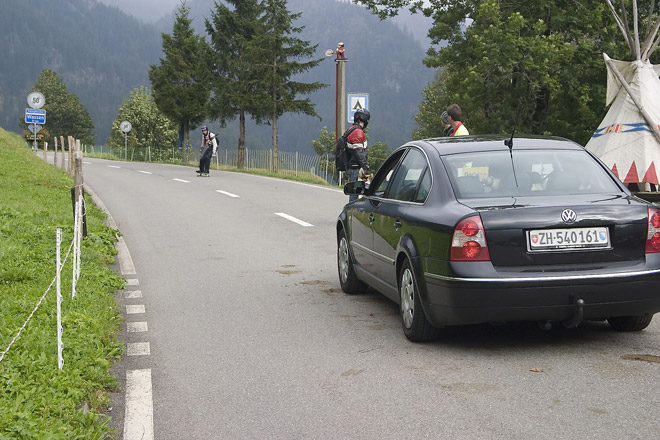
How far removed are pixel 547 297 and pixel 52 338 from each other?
3.19m

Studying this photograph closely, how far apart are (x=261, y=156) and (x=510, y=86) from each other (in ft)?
60.7

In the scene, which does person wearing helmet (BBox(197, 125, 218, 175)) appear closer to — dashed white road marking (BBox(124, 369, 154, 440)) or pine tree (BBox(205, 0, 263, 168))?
pine tree (BBox(205, 0, 263, 168))

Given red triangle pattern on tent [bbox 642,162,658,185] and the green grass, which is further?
red triangle pattern on tent [bbox 642,162,658,185]

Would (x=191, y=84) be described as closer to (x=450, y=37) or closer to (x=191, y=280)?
(x=450, y=37)

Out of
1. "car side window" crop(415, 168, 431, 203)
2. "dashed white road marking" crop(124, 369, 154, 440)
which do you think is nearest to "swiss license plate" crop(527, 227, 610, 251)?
"car side window" crop(415, 168, 431, 203)

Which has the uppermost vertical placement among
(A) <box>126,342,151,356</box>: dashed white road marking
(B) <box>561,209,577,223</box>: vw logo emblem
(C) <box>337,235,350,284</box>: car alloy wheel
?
(B) <box>561,209,577,223</box>: vw logo emblem

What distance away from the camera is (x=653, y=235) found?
18.9 feet

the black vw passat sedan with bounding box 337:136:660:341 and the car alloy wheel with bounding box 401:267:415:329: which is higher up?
the black vw passat sedan with bounding box 337:136:660:341

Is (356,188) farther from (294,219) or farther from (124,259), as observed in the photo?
(294,219)

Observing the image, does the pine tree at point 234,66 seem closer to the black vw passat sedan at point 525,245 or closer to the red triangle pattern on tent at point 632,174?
the red triangle pattern on tent at point 632,174

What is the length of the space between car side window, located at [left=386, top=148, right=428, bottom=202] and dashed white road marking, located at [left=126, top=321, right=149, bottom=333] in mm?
2234

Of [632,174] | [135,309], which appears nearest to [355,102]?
[632,174]

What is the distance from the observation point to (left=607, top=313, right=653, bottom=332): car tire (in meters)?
6.32

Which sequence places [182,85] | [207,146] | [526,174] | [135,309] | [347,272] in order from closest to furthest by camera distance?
[526,174], [135,309], [347,272], [207,146], [182,85]
